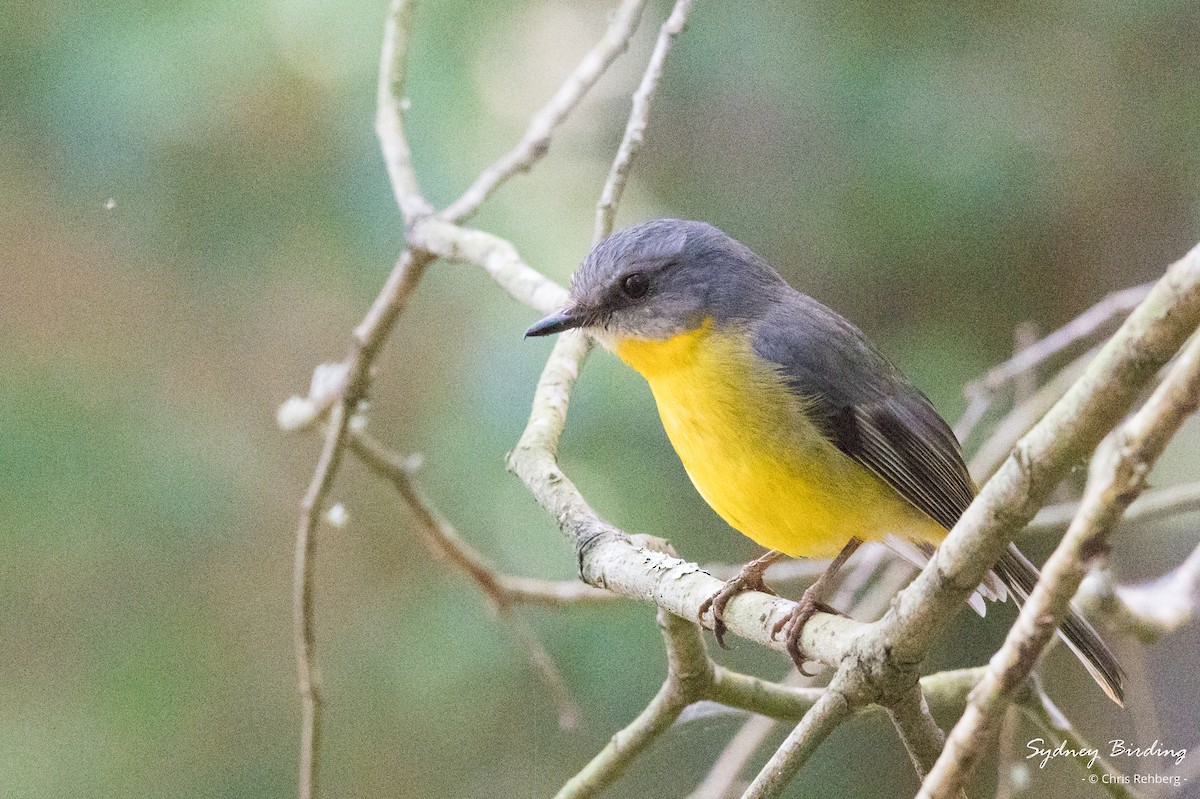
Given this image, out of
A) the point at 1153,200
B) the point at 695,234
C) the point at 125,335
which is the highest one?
the point at 125,335

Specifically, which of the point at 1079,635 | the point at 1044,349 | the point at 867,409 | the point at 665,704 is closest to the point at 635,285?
the point at 867,409

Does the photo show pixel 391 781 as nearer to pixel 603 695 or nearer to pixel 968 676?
pixel 603 695

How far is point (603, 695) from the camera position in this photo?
8.99 ft

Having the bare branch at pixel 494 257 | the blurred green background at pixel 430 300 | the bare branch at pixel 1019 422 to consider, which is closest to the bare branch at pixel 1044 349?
the bare branch at pixel 1019 422

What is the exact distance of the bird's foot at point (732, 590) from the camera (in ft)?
4.93

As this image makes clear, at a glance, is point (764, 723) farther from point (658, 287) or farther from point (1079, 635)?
point (658, 287)

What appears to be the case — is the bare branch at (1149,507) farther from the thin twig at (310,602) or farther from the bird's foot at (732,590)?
the thin twig at (310,602)

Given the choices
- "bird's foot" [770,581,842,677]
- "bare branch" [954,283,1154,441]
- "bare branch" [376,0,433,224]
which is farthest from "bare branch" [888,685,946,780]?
"bare branch" [376,0,433,224]

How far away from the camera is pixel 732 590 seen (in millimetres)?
1617

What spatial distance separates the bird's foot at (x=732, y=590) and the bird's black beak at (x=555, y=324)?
1.67 feet

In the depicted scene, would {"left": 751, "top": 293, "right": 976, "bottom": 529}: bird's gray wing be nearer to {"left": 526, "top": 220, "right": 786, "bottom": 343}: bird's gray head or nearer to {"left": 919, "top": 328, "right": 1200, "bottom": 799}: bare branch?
{"left": 526, "top": 220, "right": 786, "bottom": 343}: bird's gray head

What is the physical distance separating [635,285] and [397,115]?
36.2 inches

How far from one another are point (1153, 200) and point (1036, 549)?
916mm

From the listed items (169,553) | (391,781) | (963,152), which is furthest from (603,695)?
(963,152)
